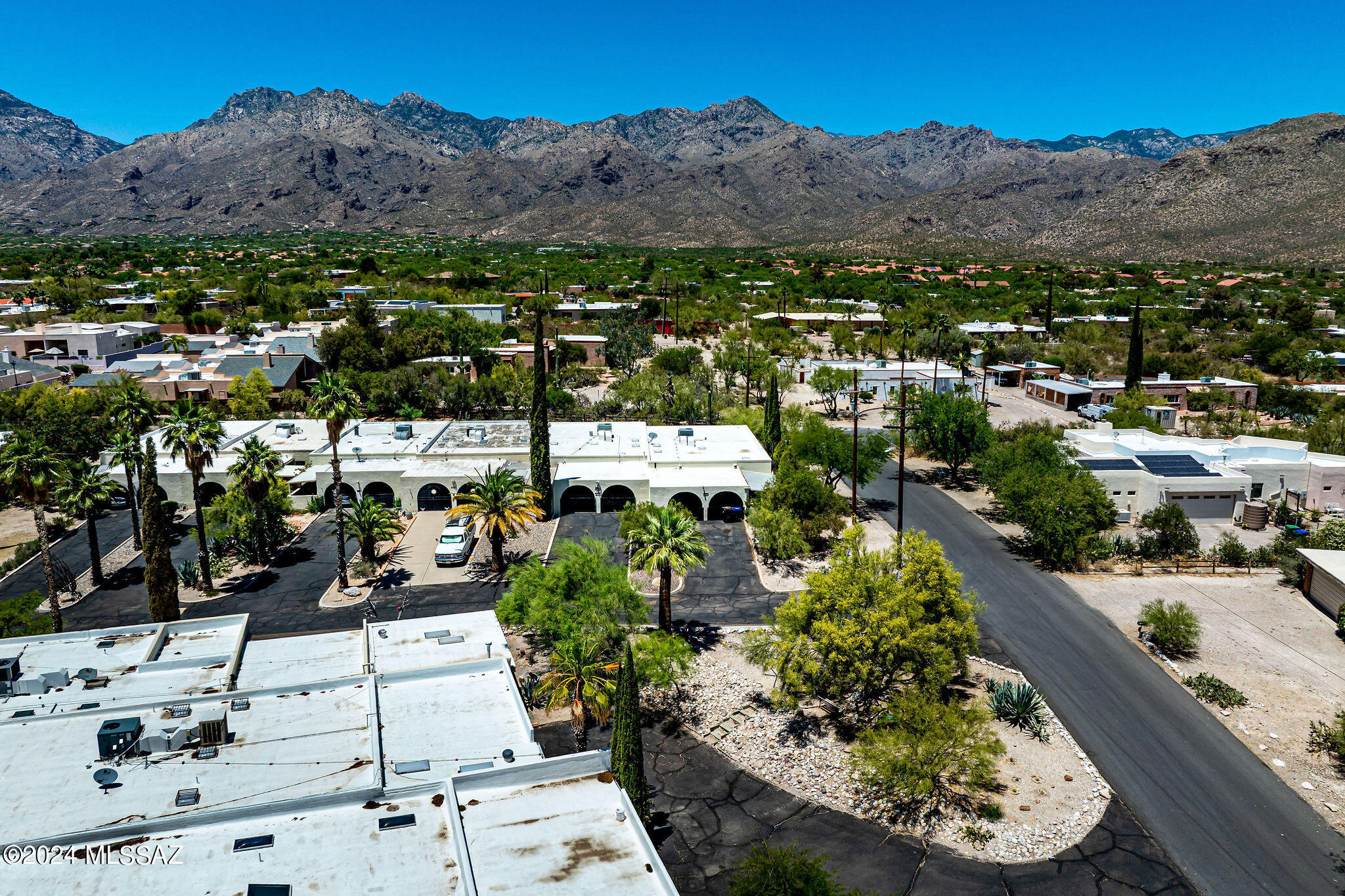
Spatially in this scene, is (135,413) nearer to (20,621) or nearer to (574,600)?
(20,621)

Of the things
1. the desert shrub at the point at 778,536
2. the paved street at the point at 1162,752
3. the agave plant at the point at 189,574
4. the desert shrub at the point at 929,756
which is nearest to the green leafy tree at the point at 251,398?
the agave plant at the point at 189,574

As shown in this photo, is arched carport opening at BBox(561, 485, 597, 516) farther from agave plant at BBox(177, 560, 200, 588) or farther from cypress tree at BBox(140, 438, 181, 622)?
cypress tree at BBox(140, 438, 181, 622)

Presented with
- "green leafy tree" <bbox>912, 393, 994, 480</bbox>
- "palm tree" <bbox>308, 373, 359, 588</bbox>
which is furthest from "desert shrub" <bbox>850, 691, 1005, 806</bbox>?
"green leafy tree" <bbox>912, 393, 994, 480</bbox>

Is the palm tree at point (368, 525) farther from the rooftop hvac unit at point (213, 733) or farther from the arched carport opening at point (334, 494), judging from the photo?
the rooftop hvac unit at point (213, 733)

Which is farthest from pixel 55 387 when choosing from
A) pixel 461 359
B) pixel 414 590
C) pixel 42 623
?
pixel 414 590

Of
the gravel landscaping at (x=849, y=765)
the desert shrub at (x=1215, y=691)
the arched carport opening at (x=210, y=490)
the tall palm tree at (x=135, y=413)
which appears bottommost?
the gravel landscaping at (x=849, y=765)

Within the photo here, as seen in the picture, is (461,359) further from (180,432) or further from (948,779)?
(948,779)
